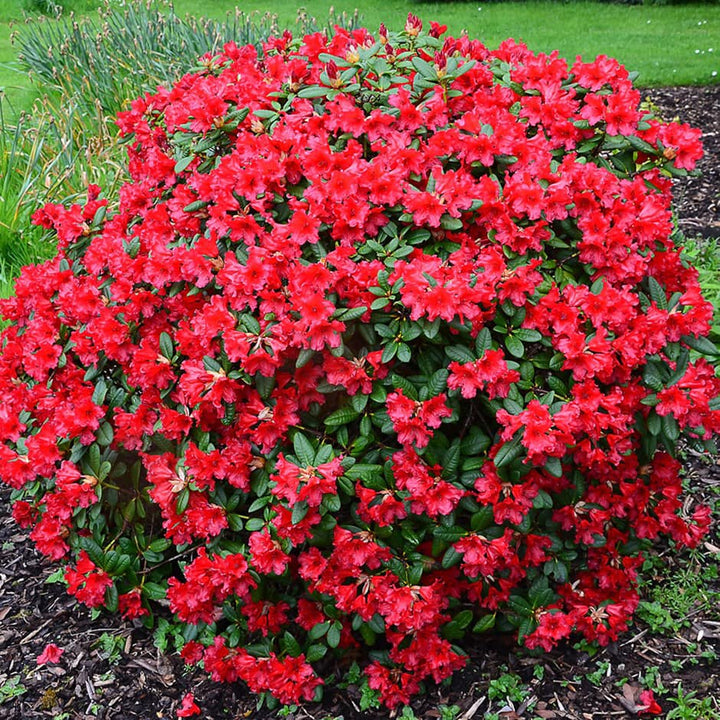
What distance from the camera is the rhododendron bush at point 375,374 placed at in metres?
2.08

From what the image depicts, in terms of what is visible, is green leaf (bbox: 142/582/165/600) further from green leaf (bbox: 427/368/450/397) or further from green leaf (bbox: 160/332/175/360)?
green leaf (bbox: 427/368/450/397)

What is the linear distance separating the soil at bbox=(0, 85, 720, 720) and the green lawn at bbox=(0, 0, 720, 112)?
614 centimetres

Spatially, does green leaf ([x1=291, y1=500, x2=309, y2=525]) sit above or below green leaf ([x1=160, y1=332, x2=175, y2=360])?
below

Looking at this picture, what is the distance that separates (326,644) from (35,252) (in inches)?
115

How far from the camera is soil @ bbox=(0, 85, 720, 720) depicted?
2320 millimetres

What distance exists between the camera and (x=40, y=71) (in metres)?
6.98

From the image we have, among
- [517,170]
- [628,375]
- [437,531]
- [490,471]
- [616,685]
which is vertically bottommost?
[616,685]

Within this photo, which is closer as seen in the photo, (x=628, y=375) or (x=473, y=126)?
(x=628, y=375)

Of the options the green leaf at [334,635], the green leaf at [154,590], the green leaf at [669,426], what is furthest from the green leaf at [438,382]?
the green leaf at [154,590]

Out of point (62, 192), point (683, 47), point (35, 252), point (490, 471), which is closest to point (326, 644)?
point (490, 471)

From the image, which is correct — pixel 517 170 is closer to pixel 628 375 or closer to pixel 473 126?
pixel 473 126

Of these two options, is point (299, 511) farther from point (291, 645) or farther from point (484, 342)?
point (484, 342)

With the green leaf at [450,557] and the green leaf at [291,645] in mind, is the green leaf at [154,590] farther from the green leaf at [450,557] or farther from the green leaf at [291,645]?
the green leaf at [450,557]

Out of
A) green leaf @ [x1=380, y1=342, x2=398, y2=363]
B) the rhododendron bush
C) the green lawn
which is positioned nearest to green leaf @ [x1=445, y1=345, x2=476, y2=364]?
the rhododendron bush
